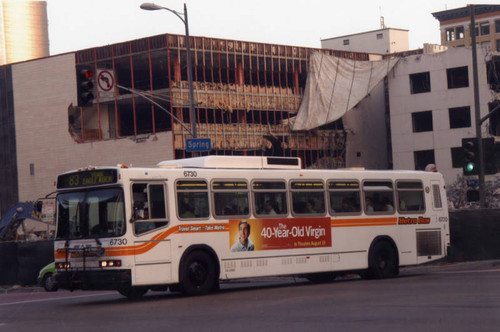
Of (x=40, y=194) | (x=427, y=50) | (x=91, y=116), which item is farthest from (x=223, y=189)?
(x=427, y=50)

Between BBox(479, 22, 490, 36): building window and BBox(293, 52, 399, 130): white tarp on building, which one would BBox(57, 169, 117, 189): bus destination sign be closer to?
BBox(293, 52, 399, 130): white tarp on building

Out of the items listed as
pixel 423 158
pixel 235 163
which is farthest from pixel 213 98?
pixel 235 163

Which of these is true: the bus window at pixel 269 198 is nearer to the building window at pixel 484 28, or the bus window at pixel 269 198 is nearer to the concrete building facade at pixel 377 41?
the concrete building facade at pixel 377 41

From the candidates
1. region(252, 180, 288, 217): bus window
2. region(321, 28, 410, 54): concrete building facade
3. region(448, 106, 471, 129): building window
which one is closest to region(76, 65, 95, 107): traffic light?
region(252, 180, 288, 217): bus window

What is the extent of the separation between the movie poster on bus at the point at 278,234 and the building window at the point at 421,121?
5107 centimetres

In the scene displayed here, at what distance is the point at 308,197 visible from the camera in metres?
21.4

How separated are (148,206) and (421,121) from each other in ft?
182

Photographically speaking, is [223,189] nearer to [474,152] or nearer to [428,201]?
[428,201]

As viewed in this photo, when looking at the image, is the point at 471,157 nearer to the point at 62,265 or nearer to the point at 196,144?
the point at 196,144

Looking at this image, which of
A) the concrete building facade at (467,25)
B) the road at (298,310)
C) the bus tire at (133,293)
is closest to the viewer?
the road at (298,310)

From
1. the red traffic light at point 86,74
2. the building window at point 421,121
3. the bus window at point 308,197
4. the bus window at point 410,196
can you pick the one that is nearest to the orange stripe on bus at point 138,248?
the bus window at point 308,197

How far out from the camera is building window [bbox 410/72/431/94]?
231 ft

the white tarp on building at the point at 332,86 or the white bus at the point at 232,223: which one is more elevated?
the white tarp on building at the point at 332,86

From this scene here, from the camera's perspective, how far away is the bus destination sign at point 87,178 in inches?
714
